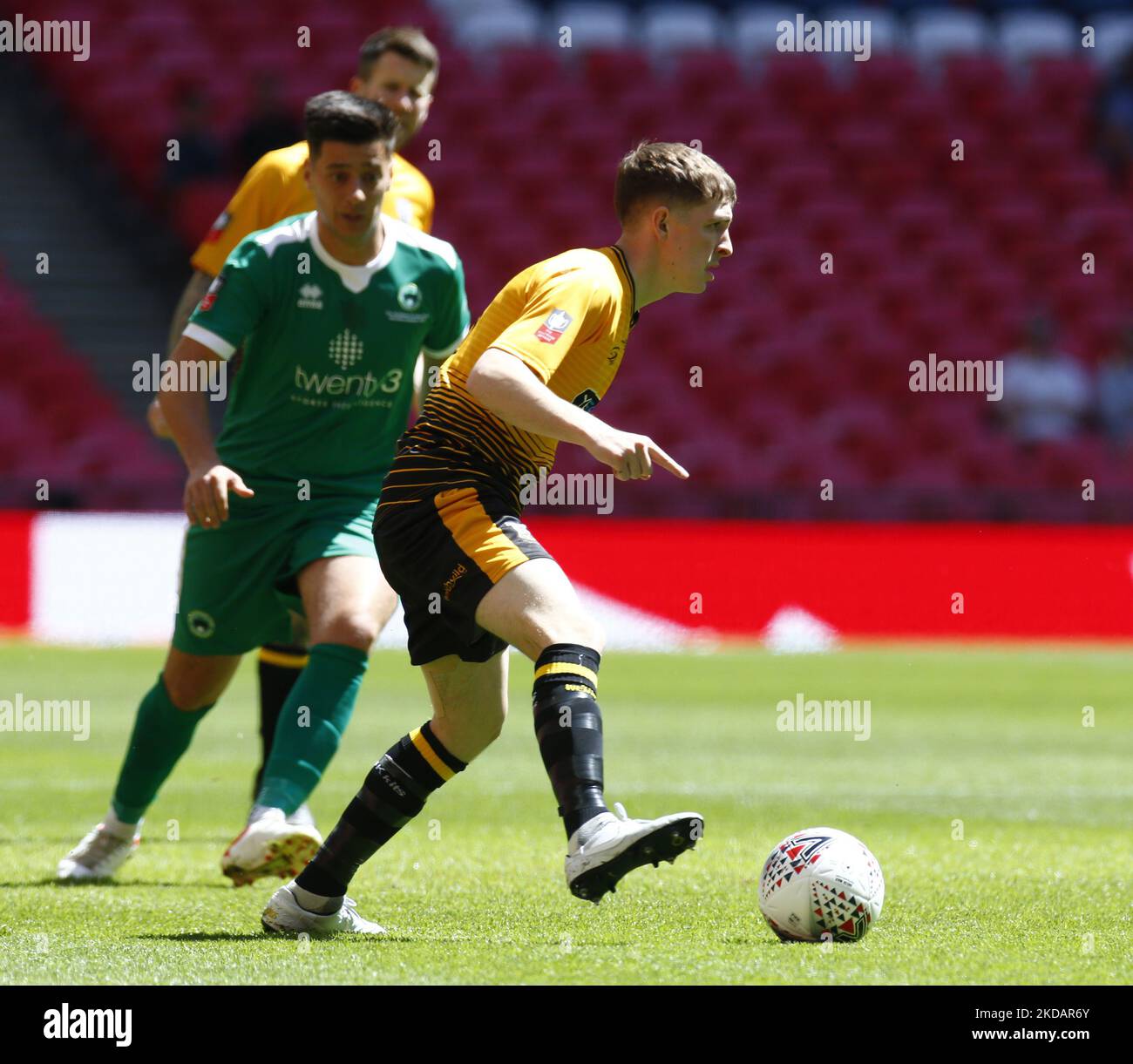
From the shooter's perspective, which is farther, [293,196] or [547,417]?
[293,196]

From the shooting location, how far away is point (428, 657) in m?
4.60

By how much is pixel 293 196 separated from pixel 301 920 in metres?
2.79

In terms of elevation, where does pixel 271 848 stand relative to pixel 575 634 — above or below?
below

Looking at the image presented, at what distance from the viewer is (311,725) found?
17.6ft

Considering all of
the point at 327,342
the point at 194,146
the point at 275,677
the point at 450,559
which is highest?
the point at 194,146

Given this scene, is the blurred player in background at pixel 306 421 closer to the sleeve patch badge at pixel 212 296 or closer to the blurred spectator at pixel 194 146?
the sleeve patch badge at pixel 212 296

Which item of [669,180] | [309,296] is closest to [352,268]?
[309,296]

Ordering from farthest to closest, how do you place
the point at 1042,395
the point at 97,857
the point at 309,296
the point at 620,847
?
1. the point at 1042,395
2. the point at 97,857
3. the point at 309,296
4. the point at 620,847

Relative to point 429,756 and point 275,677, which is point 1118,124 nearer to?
point 275,677

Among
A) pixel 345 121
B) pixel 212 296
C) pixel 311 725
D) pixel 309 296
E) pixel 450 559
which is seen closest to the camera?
pixel 450 559

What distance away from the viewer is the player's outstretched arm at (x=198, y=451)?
205 inches

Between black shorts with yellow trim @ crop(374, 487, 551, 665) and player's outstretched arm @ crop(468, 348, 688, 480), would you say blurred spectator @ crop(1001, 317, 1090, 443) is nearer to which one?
black shorts with yellow trim @ crop(374, 487, 551, 665)

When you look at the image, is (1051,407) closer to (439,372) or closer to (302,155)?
(302,155)

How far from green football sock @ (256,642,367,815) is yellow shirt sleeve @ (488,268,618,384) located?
54.0 inches
